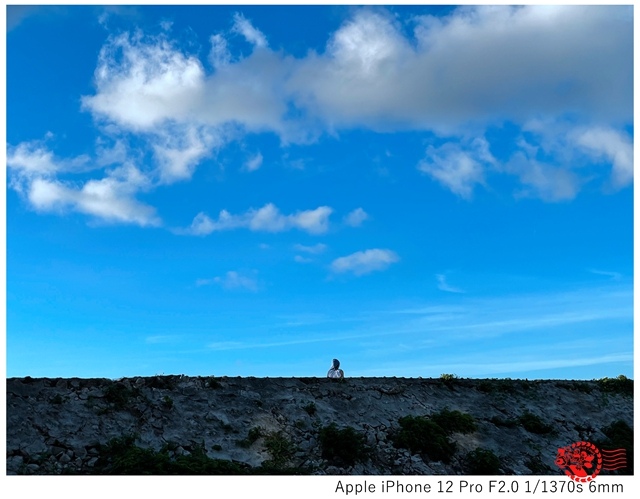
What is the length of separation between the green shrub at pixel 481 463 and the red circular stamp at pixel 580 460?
7.17 ft

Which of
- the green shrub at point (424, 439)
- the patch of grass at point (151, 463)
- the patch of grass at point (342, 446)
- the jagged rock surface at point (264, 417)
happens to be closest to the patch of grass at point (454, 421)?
the jagged rock surface at point (264, 417)

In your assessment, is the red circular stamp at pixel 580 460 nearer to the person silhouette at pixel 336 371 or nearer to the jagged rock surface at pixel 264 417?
the jagged rock surface at pixel 264 417

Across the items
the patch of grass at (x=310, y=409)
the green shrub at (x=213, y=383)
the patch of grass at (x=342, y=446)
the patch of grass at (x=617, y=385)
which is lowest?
the patch of grass at (x=342, y=446)

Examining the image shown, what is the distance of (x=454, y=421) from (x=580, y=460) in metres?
4.26

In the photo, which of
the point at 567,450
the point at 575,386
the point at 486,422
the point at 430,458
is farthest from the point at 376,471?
the point at 575,386

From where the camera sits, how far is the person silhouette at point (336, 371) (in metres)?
22.7

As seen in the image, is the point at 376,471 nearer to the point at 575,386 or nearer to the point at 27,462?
the point at 27,462

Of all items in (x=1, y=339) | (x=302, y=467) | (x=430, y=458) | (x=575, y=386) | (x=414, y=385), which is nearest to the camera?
(x=1, y=339)

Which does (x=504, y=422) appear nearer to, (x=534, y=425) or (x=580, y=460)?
(x=534, y=425)

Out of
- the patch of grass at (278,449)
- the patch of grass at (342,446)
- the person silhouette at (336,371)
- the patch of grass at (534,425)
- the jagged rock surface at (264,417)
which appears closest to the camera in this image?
the jagged rock surface at (264,417)

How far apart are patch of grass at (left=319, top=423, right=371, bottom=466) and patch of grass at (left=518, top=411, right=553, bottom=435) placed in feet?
22.6

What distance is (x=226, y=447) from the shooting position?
1792 centimetres

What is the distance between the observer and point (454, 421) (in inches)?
822
